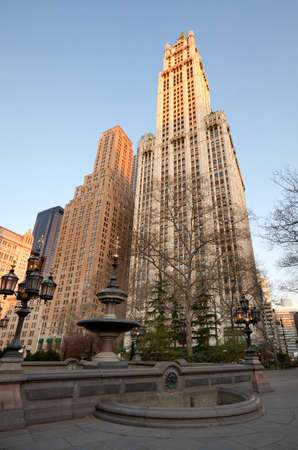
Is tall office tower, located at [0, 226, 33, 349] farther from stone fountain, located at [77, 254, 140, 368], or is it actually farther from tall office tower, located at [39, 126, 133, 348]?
stone fountain, located at [77, 254, 140, 368]

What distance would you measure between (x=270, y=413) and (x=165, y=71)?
133883 millimetres

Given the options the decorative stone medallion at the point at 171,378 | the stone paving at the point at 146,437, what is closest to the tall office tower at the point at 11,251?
the decorative stone medallion at the point at 171,378

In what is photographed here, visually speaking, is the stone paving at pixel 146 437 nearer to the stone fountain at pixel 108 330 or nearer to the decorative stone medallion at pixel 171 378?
the decorative stone medallion at pixel 171 378

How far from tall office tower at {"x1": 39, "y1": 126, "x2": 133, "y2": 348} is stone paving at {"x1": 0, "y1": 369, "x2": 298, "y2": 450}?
76.0 metres

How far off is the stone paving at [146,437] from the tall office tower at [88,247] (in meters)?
76.0

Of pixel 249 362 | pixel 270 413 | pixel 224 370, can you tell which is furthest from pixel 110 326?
pixel 249 362

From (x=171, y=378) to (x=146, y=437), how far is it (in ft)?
12.7

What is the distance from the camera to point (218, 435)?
4832 mm

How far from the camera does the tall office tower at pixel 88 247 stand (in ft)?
294

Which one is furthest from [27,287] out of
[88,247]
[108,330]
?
[88,247]

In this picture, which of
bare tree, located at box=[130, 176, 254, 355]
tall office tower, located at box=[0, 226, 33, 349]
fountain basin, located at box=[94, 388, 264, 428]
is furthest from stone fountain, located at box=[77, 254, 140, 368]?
tall office tower, located at box=[0, 226, 33, 349]

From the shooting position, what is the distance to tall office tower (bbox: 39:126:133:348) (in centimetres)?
8974

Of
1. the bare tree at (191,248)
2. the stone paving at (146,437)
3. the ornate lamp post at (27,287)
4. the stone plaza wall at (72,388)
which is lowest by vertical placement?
the stone paving at (146,437)

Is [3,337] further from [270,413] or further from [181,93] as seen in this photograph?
[181,93]
